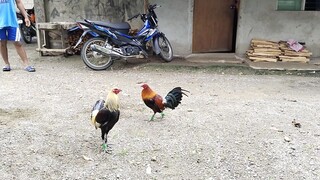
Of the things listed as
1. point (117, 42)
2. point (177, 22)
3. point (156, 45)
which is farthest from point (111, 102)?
point (177, 22)

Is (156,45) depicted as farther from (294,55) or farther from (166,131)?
(166,131)

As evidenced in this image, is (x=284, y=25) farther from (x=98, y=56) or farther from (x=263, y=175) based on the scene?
(x=263, y=175)

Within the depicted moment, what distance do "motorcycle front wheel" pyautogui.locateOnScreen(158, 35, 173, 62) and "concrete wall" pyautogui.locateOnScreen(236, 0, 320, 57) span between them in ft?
6.08

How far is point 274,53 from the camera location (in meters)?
8.05

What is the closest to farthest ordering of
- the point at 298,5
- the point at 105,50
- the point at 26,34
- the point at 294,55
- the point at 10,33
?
the point at 10,33
the point at 105,50
the point at 294,55
the point at 298,5
the point at 26,34

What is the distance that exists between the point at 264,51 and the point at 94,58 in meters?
4.02

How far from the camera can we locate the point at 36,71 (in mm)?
7031

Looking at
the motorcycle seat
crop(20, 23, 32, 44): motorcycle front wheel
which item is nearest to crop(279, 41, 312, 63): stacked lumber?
the motorcycle seat

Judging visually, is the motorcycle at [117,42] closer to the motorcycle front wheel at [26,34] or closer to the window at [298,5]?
the window at [298,5]

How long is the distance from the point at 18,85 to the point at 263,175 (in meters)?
4.50

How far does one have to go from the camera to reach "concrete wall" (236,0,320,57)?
8164 millimetres

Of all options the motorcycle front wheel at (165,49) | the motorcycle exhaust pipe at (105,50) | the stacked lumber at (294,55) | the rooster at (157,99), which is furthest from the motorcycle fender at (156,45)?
the rooster at (157,99)

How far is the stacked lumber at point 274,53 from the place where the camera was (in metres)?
7.98

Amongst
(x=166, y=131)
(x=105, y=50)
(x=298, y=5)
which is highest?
(x=298, y=5)
